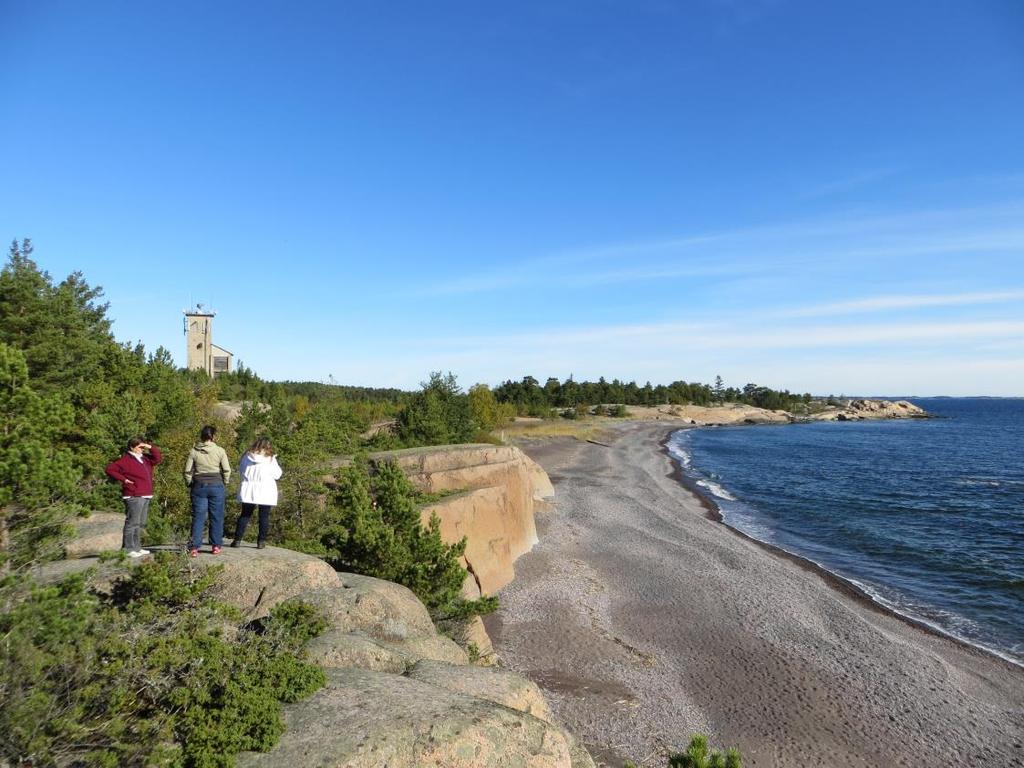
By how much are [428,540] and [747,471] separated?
146 ft

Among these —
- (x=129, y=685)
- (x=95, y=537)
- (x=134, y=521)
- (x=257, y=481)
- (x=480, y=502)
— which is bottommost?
(x=480, y=502)

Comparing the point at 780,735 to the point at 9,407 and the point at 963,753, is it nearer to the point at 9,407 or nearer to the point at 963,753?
the point at 963,753

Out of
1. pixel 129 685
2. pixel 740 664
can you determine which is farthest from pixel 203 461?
pixel 740 664

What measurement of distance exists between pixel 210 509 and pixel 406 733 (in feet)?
21.4

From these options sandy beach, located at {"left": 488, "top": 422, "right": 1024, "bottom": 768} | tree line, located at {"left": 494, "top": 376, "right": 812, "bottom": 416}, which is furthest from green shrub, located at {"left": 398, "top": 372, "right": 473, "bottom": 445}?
tree line, located at {"left": 494, "top": 376, "right": 812, "bottom": 416}

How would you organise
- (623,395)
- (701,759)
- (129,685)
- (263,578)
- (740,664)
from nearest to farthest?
(129,685)
(701,759)
(263,578)
(740,664)
(623,395)

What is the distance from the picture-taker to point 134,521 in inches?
378

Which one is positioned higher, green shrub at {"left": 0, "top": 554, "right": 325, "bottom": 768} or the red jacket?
the red jacket

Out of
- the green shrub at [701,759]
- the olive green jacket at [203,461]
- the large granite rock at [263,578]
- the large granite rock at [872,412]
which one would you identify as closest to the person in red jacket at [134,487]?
the olive green jacket at [203,461]

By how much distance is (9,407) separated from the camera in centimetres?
652

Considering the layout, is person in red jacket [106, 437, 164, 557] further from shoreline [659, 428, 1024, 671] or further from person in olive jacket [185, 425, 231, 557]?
shoreline [659, 428, 1024, 671]

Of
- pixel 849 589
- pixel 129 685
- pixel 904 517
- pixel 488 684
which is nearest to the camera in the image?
pixel 129 685

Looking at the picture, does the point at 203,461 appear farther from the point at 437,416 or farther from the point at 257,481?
the point at 437,416

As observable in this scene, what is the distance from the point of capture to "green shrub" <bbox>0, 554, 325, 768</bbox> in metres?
4.56
